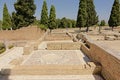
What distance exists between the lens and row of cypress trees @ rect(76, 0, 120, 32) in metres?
34.3

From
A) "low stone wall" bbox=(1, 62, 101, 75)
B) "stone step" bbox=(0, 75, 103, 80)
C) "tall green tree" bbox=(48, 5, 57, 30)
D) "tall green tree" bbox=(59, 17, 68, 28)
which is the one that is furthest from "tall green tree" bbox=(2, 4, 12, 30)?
"stone step" bbox=(0, 75, 103, 80)

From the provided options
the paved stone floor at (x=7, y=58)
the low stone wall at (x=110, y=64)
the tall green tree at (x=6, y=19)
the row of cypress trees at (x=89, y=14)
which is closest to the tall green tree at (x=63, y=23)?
the row of cypress trees at (x=89, y=14)

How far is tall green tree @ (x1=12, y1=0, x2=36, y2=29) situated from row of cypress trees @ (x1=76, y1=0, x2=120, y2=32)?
1093cm

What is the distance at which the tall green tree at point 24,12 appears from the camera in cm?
2527

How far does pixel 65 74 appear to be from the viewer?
8078mm

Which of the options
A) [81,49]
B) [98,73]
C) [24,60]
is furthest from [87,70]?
[81,49]

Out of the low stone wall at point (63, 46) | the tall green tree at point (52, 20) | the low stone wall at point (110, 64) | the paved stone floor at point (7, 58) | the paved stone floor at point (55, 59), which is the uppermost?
the tall green tree at point (52, 20)

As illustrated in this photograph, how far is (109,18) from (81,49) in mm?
23190

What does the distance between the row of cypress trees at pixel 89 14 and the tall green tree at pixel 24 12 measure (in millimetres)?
10934

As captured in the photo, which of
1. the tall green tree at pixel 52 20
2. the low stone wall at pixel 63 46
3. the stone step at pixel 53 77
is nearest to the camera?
the stone step at pixel 53 77

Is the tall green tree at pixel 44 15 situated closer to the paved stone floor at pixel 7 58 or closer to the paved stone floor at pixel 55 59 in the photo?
the paved stone floor at pixel 7 58

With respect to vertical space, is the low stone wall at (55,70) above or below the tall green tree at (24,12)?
below

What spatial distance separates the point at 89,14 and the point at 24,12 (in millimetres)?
13788

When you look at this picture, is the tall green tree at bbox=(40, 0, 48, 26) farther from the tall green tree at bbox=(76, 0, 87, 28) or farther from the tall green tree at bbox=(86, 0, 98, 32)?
the tall green tree at bbox=(86, 0, 98, 32)
